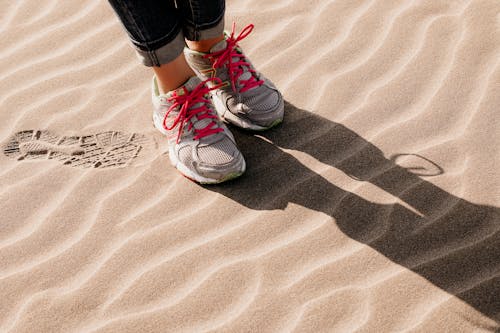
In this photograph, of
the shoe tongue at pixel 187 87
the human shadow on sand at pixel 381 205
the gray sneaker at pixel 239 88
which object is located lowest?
the human shadow on sand at pixel 381 205

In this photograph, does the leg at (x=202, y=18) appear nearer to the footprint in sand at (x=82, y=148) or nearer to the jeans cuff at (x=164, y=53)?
the jeans cuff at (x=164, y=53)

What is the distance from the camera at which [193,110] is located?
87.1 inches

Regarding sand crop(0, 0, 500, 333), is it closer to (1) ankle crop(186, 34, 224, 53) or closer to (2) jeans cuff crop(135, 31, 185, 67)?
→ (1) ankle crop(186, 34, 224, 53)

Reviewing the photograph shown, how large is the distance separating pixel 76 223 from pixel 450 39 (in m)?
2.05

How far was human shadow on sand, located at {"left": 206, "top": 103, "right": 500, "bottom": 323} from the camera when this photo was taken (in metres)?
1.87

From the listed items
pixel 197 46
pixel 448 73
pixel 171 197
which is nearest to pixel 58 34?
pixel 197 46

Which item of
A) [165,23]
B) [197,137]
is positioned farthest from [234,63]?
[165,23]

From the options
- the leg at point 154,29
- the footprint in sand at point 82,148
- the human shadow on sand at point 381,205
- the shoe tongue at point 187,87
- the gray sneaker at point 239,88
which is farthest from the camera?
the footprint in sand at point 82,148

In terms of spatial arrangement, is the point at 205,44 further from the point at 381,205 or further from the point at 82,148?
the point at 381,205

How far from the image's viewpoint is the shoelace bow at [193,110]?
7.16ft

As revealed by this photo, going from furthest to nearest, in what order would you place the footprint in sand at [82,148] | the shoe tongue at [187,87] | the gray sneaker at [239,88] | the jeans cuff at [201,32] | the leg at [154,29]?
the footprint in sand at [82,148] → the gray sneaker at [239,88] → the shoe tongue at [187,87] → the jeans cuff at [201,32] → the leg at [154,29]

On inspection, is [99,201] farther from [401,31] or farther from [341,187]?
[401,31]

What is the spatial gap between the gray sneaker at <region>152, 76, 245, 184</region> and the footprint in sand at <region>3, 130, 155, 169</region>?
0.85ft

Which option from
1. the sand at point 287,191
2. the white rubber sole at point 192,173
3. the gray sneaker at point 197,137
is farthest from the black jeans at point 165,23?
the sand at point 287,191
